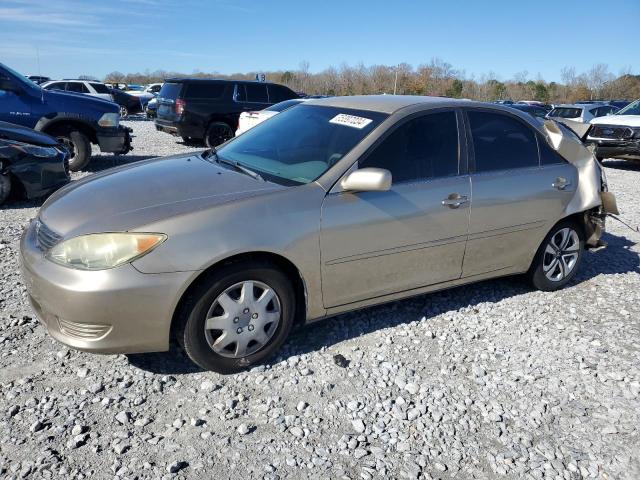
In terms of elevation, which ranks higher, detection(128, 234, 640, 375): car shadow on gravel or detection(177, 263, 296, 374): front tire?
detection(177, 263, 296, 374): front tire

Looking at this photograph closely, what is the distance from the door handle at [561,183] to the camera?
4.33 m

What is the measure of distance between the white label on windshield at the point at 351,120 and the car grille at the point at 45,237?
2024 millimetres

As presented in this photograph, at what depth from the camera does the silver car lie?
2795 mm

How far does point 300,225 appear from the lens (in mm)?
3111

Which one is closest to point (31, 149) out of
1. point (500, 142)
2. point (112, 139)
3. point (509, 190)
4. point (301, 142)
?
point (112, 139)

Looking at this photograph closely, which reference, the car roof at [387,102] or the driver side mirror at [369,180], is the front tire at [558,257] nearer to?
the car roof at [387,102]

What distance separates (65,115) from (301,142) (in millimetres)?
6465

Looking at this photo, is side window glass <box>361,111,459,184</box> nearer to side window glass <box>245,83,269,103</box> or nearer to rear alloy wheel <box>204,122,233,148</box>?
rear alloy wheel <box>204,122,233,148</box>

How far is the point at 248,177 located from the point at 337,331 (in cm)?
127

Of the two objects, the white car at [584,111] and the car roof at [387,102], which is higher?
the car roof at [387,102]

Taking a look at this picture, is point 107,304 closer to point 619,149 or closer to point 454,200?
point 454,200

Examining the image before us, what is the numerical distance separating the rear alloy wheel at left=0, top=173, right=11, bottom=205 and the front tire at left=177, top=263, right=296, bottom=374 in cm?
467

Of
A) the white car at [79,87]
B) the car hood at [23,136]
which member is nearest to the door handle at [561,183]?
the car hood at [23,136]

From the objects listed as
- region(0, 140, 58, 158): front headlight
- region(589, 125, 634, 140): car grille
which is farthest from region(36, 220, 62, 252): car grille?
region(589, 125, 634, 140): car grille
